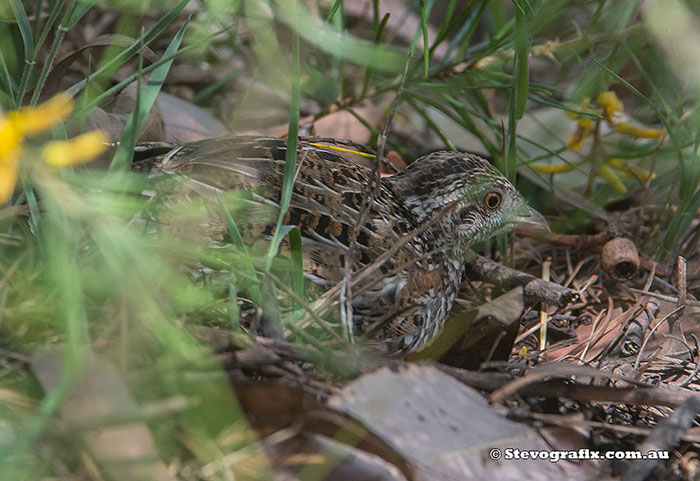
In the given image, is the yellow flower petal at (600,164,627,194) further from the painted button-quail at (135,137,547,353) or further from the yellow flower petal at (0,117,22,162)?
the yellow flower petal at (0,117,22,162)

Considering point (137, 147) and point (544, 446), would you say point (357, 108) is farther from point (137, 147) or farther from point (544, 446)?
point (544, 446)

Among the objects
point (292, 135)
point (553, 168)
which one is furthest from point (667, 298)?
point (292, 135)

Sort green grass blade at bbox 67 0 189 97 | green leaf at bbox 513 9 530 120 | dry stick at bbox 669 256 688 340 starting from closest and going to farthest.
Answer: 1. green grass blade at bbox 67 0 189 97
2. green leaf at bbox 513 9 530 120
3. dry stick at bbox 669 256 688 340

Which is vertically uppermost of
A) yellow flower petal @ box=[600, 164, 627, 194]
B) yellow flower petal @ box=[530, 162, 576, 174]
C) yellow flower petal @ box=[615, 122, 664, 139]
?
yellow flower petal @ box=[615, 122, 664, 139]

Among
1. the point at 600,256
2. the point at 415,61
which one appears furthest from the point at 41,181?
the point at 600,256

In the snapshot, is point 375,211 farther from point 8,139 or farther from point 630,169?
point 8,139

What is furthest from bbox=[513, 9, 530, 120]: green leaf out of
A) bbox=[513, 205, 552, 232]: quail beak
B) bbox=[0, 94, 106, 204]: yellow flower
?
bbox=[0, 94, 106, 204]: yellow flower

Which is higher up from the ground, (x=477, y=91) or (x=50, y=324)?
(x=477, y=91)
